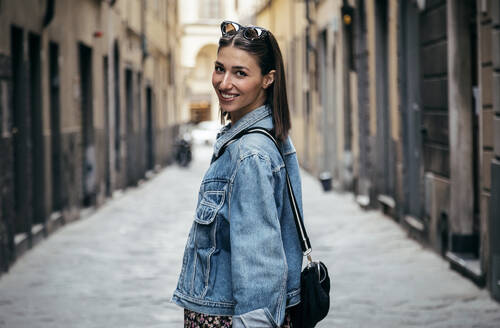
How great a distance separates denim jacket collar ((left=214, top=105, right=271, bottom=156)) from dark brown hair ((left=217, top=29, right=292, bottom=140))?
0.03m

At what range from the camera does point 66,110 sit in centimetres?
1320

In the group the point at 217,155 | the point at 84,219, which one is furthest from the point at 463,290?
the point at 84,219

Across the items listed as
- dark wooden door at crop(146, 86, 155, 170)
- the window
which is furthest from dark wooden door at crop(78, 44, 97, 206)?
the window

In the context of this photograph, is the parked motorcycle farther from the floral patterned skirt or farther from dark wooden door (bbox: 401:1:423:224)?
the floral patterned skirt

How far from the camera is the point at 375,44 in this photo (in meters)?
13.5

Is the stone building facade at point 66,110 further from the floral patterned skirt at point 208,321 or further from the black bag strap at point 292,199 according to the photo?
the black bag strap at point 292,199

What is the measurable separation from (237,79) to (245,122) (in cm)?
12

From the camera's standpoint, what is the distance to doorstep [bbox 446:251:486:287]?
24.7 feet

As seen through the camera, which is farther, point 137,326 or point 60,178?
point 60,178

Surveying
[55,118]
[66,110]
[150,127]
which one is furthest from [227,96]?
[150,127]

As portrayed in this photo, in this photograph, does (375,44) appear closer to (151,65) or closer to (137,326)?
(137,326)

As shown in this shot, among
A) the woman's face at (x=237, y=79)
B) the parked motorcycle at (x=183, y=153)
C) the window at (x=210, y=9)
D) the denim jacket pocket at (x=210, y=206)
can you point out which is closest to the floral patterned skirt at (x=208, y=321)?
the denim jacket pocket at (x=210, y=206)

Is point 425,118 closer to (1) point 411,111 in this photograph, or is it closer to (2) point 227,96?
(1) point 411,111

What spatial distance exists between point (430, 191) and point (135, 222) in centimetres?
515
